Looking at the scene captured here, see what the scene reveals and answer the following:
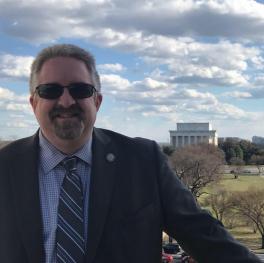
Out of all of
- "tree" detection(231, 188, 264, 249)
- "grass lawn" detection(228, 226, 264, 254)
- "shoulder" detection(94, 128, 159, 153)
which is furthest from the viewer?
"tree" detection(231, 188, 264, 249)

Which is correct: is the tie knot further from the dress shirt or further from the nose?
the nose

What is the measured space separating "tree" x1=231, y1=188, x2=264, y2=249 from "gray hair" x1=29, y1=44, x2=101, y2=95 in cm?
4124

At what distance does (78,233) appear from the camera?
2.80m

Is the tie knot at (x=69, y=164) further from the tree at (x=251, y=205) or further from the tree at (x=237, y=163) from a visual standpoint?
the tree at (x=237, y=163)

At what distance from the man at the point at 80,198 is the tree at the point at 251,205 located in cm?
4107

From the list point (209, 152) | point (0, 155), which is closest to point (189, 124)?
point (209, 152)

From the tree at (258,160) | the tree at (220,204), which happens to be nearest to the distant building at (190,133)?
the tree at (258,160)

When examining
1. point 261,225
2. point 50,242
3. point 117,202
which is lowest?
point 261,225

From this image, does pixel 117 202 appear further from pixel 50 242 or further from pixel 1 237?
pixel 1 237

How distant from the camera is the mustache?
2861 millimetres

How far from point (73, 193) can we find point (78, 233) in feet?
0.72

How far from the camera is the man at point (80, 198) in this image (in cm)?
279

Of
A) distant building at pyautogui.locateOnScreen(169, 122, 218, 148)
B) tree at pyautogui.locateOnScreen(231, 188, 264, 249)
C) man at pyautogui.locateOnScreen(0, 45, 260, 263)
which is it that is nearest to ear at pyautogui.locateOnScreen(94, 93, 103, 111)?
man at pyautogui.locateOnScreen(0, 45, 260, 263)

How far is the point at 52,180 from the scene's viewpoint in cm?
295
